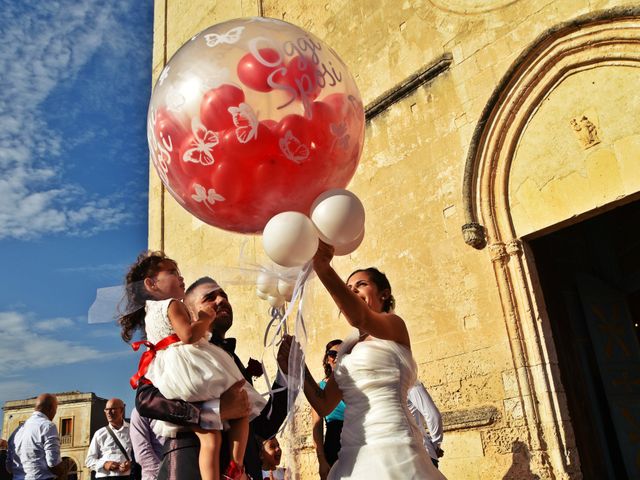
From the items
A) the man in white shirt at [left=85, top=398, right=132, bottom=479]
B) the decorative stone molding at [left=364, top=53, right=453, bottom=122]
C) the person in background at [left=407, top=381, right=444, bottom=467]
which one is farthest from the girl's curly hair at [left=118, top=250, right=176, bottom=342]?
the decorative stone molding at [left=364, top=53, right=453, bottom=122]

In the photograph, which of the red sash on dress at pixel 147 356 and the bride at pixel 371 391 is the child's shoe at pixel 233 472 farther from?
the red sash on dress at pixel 147 356

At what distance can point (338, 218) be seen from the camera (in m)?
1.85

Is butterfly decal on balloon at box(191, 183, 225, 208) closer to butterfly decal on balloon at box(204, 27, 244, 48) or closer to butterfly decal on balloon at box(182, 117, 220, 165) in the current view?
butterfly decal on balloon at box(182, 117, 220, 165)

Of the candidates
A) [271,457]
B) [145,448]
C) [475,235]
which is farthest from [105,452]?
[475,235]

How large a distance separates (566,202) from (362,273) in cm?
293

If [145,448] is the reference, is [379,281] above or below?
above

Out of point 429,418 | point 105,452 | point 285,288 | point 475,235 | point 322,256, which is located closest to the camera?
point 322,256

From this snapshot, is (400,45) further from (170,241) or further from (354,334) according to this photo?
(170,241)

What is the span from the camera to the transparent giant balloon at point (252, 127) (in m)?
2.01

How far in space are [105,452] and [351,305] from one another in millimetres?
3850

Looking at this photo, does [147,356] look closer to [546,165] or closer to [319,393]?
[319,393]

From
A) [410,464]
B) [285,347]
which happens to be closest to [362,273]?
[285,347]

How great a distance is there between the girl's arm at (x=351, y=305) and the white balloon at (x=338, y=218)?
69mm

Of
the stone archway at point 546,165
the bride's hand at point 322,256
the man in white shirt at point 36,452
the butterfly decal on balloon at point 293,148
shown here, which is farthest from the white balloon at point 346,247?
the man in white shirt at point 36,452
